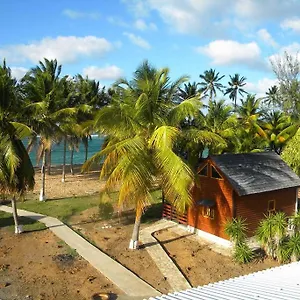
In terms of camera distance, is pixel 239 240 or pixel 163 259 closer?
pixel 163 259

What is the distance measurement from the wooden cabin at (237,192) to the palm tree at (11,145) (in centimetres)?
847

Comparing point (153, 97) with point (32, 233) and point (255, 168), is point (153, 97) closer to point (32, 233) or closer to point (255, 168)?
point (255, 168)

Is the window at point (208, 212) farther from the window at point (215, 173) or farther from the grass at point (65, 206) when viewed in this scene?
the grass at point (65, 206)

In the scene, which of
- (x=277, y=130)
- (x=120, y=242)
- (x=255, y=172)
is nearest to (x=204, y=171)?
(x=255, y=172)

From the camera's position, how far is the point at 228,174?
17.4 meters

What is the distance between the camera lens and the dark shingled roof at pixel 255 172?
57.0ft

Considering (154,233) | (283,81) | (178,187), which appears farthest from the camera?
(283,81)

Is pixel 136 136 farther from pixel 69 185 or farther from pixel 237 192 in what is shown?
pixel 69 185

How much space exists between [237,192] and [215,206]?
182cm

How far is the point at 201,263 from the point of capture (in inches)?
601

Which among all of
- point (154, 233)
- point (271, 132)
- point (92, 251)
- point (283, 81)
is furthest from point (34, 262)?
point (283, 81)

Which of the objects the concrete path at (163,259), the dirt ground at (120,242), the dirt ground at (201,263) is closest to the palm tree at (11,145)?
the dirt ground at (120,242)

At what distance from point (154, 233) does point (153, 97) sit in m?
7.26

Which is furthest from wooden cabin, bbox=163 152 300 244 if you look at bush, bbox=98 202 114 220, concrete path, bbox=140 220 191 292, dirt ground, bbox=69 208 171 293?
bush, bbox=98 202 114 220
